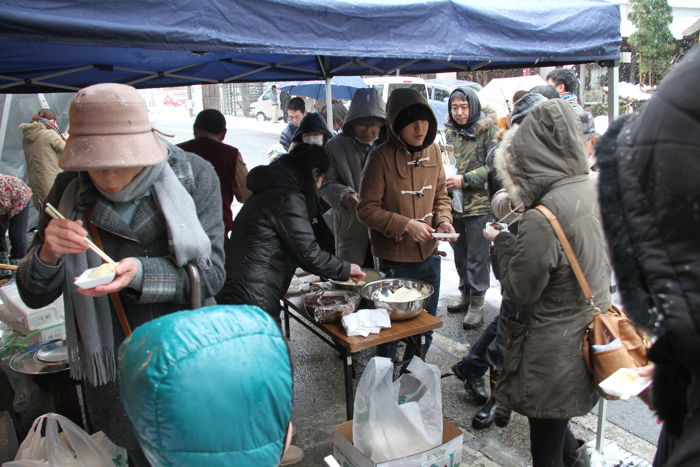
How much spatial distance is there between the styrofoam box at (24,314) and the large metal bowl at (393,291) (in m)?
2.05

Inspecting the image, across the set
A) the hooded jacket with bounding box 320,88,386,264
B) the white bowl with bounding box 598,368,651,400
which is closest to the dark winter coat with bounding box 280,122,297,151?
the hooded jacket with bounding box 320,88,386,264

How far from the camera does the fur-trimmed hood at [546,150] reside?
6.35ft

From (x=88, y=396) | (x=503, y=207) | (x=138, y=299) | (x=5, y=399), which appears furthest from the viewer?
(x=503, y=207)

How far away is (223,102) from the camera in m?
32.8

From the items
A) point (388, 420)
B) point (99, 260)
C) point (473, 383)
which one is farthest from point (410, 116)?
point (99, 260)

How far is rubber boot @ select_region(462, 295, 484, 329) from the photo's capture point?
14.8ft

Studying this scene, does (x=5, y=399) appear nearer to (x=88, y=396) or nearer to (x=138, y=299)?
(x=88, y=396)

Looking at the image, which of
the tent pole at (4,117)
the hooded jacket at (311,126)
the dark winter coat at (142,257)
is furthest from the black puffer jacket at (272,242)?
the tent pole at (4,117)

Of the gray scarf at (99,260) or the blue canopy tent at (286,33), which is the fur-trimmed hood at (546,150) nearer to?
the blue canopy tent at (286,33)

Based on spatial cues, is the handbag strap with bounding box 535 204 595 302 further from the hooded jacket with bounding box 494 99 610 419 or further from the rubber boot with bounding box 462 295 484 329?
the rubber boot with bounding box 462 295 484 329

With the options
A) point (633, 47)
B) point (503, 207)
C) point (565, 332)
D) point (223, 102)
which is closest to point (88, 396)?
point (565, 332)

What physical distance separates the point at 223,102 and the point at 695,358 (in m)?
34.6

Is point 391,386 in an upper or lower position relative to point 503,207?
lower

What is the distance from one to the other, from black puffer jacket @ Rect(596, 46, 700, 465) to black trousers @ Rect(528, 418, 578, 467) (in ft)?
4.74
